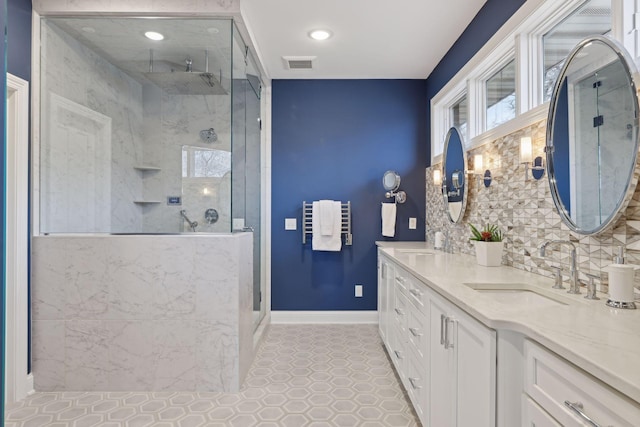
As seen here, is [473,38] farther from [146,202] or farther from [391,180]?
[146,202]

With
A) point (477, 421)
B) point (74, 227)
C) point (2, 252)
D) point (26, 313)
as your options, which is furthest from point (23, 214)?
point (477, 421)

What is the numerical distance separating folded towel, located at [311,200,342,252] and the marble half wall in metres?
1.43

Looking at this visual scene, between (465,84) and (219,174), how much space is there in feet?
6.99

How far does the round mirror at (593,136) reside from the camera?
50.5 inches

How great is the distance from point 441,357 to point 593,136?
3.66 feet

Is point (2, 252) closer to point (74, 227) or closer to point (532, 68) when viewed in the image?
point (74, 227)

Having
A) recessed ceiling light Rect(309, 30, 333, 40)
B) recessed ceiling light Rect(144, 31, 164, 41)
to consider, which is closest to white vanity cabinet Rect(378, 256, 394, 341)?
recessed ceiling light Rect(309, 30, 333, 40)

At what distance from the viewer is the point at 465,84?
294 centimetres

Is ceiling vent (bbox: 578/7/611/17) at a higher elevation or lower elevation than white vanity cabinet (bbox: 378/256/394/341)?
higher

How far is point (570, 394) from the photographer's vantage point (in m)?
0.89

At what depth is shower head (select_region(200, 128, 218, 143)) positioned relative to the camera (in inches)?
120

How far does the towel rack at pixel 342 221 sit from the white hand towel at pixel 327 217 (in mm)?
126

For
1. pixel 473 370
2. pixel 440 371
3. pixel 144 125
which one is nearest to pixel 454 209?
pixel 440 371

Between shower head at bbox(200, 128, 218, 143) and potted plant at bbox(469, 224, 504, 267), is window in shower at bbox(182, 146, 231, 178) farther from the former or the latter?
potted plant at bbox(469, 224, 504, 267)
